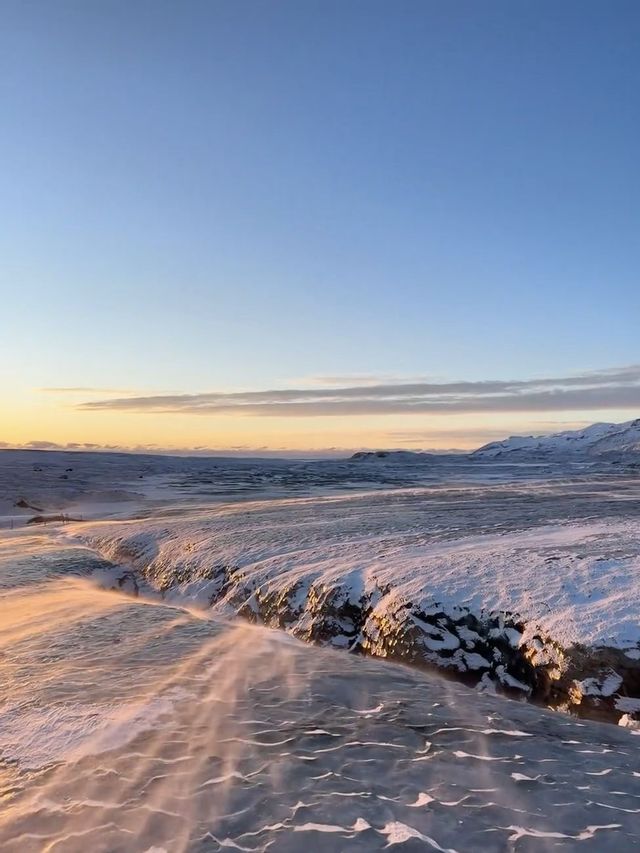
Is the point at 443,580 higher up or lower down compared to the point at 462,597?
higher up

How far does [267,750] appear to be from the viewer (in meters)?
7.47

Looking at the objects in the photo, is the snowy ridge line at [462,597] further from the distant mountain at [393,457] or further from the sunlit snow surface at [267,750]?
the distant mountain at [393,457]

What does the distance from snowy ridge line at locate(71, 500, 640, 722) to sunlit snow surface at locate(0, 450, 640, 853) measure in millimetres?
447

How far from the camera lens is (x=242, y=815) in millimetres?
6121

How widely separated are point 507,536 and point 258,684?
10.6 metres

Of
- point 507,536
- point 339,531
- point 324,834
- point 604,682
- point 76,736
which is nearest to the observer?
point 324,834

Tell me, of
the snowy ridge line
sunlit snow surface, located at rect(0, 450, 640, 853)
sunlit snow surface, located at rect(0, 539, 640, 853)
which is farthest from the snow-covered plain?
sunlit snow surface, located at rect(0, 539, 640, 853)

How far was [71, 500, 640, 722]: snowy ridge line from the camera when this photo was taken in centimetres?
977

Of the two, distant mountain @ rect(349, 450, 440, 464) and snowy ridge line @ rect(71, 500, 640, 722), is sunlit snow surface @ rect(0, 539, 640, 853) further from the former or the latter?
distant mountain @ rect(349, 450, 440, 464)

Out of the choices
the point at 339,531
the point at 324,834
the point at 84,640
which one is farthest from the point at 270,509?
the point at 324,834

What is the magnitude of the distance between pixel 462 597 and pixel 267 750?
577 centimetres

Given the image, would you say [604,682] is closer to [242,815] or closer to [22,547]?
[242,815]

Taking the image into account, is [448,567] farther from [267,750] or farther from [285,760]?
[285,760]

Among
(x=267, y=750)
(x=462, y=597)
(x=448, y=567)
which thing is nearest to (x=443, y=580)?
(x=462, y=597)
